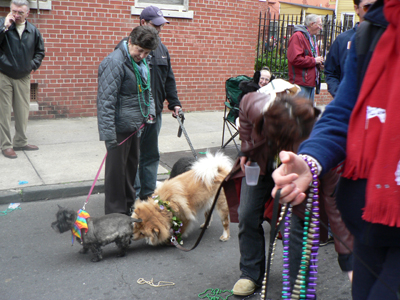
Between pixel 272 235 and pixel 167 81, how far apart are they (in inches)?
155

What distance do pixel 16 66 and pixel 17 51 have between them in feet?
0.76

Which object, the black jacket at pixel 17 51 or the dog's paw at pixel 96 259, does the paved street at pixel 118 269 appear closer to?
the dog's paw at pixel 96 259

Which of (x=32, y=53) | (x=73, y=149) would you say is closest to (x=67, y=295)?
(x=73, y=149)

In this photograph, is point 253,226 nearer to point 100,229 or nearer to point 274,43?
point 100,229

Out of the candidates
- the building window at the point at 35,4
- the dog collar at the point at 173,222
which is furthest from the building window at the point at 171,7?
the dog collar at the point at 173,222

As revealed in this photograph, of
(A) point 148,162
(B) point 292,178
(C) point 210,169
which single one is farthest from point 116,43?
(B) point 292,178

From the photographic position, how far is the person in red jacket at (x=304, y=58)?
6.77m

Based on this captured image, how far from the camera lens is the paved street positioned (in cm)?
335

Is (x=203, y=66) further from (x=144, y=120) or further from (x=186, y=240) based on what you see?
(x=186, y=240)

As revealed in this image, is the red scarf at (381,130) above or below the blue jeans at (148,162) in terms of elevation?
above

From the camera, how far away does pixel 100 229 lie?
12.5 ft

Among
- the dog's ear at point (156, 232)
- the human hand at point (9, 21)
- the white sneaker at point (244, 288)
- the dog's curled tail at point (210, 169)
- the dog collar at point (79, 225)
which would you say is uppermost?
the human hand at point (9, 21)

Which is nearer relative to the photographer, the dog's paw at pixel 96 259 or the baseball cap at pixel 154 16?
the dog's paw at pixel 96 259

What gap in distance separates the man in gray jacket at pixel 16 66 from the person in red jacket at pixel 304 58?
4.07 m
